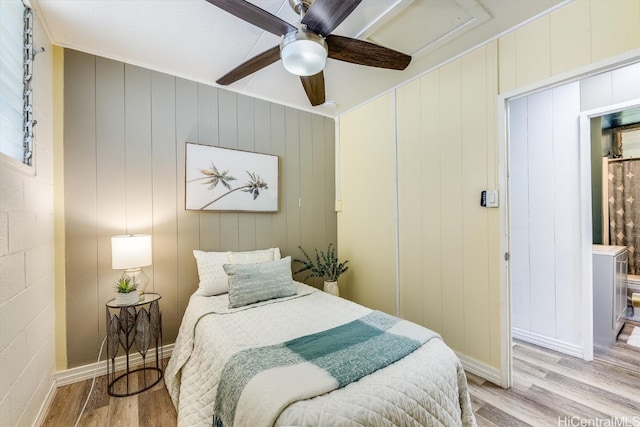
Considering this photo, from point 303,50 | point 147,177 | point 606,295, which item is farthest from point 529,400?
point 147,177

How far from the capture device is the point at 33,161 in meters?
1.68

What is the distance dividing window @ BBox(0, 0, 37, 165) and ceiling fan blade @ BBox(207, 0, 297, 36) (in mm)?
1078

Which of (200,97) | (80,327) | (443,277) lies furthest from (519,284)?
(80,327)

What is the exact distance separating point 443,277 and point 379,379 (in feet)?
4.76

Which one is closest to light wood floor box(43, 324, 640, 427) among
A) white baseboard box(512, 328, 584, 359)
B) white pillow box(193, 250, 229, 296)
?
white baseboard box(512, 328, 584, 359)

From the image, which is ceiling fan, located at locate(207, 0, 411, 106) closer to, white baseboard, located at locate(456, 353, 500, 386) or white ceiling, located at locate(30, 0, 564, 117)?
white ceiling, located at locate(30, 0, 564, 117)

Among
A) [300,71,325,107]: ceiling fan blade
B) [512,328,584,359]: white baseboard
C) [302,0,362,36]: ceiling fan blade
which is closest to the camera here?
[302,0,362,36]: ceiling fan blade

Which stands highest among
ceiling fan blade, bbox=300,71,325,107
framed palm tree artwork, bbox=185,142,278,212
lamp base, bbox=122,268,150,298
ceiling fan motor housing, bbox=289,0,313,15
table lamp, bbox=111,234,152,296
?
ceiling fan motor housing, bbox=289,0,313,15

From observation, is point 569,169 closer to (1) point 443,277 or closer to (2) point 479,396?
(1) point 443,277

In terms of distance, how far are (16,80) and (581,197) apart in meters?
4.07

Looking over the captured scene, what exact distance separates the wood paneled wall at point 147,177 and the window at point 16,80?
51cm

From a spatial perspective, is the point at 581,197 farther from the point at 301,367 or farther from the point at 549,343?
the point at 301,367

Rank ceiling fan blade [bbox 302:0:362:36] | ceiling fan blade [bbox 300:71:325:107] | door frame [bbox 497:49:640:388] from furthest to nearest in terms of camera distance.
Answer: ceiling fan blade [bbox 300:71:325:107]
door frame [bbox 497:49:640:388]
ceiling fan blade [bbox 302:0:362:36]

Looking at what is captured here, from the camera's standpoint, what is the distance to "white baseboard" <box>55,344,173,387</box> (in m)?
2.05
